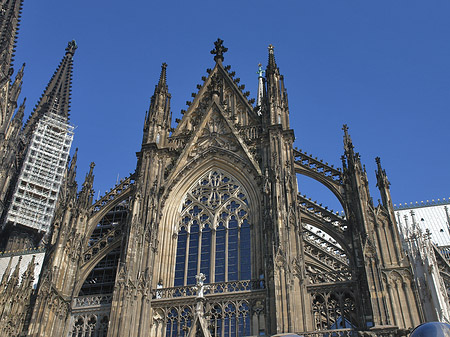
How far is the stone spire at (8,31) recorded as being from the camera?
61.5 m

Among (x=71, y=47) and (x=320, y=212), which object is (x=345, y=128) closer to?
(x=320, y=212)

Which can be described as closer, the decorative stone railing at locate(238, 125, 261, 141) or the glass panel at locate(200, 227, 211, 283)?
the glass panel at locate(200, 227, 211, 283)

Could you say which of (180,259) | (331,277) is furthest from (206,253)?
(331,277)

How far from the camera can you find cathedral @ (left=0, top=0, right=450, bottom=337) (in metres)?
19.8

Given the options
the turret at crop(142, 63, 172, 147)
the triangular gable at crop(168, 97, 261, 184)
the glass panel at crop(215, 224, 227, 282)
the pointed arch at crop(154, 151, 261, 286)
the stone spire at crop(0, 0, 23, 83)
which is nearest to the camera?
the glass panel at crop(215, 224, 227, 282)

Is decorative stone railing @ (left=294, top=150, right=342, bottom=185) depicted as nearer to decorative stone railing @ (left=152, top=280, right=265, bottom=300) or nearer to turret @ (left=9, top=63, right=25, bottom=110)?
decorative stone railing @ (left=152, top=280, right=265, bottom=300)

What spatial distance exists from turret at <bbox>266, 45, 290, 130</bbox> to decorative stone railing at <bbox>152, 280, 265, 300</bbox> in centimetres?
784

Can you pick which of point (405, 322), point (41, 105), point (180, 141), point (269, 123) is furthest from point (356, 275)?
point (41, 105)

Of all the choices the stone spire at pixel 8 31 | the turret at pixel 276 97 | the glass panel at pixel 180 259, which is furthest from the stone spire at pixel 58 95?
the glass panel at pixel 180 259

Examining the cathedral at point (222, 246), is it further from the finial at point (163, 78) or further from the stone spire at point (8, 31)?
the stone spire at point (8, 31)

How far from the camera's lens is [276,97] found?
27.5 m

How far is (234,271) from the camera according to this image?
74.1 feet

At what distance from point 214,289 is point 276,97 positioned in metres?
10.4

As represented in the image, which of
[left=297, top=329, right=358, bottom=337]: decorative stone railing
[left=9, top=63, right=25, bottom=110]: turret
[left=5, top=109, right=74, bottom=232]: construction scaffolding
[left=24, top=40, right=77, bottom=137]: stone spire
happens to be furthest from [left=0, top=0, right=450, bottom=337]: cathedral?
[left=24, top=40, right=77, bottom=137]: stone spire
